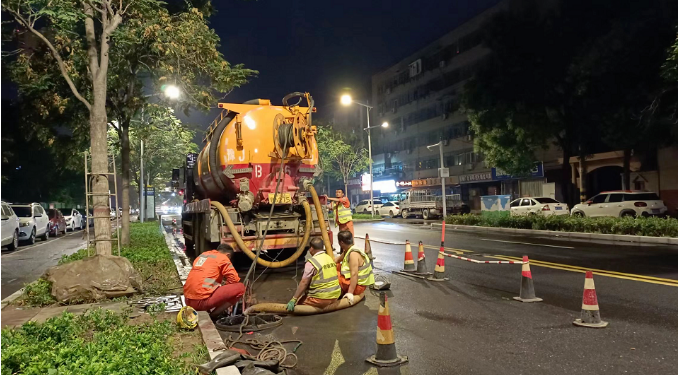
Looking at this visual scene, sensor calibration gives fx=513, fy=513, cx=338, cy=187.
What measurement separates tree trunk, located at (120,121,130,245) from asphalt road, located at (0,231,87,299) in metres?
2.20

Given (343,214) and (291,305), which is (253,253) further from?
(291,305)

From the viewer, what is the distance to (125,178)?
16203 millimetres

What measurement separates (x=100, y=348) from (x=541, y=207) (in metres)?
25.0

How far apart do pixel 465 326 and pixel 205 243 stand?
7288 millimetres

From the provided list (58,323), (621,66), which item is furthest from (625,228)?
(58,323)

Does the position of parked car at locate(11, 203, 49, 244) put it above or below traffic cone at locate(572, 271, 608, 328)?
above

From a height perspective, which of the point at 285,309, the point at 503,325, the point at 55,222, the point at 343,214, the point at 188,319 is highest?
the point at 343,214

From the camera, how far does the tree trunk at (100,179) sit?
9656mm

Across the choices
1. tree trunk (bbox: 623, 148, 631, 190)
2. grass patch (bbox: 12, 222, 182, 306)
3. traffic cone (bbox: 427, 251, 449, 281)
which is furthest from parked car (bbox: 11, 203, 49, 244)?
tree trunk (bbox: 623, 148, 631, 190)

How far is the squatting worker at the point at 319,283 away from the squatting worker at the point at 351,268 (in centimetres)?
39

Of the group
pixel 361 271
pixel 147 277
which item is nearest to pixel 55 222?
pixel 147 277

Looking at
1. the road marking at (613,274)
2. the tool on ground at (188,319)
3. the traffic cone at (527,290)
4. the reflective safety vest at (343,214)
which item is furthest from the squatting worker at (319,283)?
the road marking at (613,274)

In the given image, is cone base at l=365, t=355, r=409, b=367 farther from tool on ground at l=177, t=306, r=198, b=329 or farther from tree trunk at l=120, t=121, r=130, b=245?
tree trunk at l=120, t=121, r=130, b=245

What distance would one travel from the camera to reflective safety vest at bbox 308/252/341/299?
7.19m
